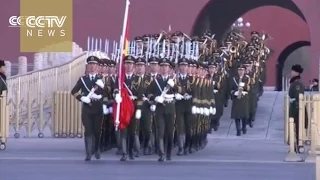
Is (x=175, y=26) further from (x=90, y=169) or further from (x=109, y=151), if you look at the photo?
(x=90, y=169)

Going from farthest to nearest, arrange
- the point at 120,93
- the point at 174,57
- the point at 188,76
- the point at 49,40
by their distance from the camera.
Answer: the point at 49,40 < the point at 174,57 < the point at 188,76 < the point at 120,93

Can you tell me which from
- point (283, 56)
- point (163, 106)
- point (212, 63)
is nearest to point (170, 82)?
point (163, 106)

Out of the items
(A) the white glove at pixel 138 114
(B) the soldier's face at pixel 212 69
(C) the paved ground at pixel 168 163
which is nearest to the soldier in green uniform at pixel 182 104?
(C) the paved ground at pixel 168 163

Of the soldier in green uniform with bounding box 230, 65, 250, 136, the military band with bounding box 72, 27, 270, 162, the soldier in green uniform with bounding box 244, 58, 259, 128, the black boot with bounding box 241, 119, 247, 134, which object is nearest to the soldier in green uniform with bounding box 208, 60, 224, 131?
the soldier in green uniform with bounding box 230, 65, 250, 136

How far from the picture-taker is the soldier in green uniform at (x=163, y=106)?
17.4m

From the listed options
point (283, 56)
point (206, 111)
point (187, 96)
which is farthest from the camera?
point (283, 56)

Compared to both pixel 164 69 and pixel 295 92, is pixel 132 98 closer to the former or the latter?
pixel 164 69

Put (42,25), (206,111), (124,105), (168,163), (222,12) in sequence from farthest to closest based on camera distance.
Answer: (222,12) < (42,25) < (206,111) < (124,105) < (168,163)

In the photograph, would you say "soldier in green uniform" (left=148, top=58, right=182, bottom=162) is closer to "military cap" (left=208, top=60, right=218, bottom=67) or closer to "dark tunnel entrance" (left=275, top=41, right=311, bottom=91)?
"military cap" (left=208, top=60, right=218, bottom=67)

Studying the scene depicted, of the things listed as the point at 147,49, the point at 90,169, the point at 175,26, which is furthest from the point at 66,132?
the point at 175,26

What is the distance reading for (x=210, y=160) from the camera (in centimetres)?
1791

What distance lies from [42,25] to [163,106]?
1646cm

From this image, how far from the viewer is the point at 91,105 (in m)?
17.3

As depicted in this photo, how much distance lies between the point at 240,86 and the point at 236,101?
37 cm
